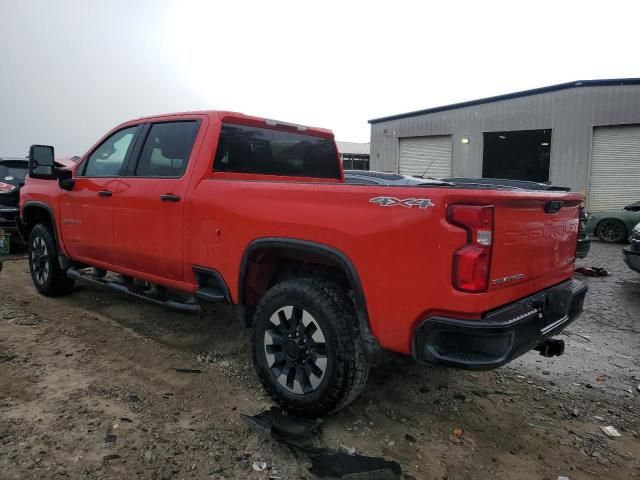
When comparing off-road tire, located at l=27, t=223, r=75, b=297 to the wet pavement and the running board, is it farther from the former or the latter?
the wet pavement

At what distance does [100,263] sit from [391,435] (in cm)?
325

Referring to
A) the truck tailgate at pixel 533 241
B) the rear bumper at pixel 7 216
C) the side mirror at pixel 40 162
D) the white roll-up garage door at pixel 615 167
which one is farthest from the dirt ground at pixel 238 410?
the white roll-up garage door at pixel 615 167

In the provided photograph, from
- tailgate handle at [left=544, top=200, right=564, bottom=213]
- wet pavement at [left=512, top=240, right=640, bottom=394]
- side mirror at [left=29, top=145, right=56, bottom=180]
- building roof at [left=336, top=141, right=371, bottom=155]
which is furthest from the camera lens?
building roof at [left=336, top=141, right=371, bottom=155]

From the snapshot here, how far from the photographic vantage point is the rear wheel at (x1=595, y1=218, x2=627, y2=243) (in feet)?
40.2

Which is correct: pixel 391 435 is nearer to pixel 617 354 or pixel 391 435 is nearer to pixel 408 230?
pixel 408 230

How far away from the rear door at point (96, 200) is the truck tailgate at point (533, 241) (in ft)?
11.0

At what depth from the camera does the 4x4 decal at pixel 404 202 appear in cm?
228

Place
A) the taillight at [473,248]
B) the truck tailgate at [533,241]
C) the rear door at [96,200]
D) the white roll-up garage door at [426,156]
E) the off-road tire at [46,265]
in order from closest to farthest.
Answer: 1. the taillight at [473,248]
2. the truck tailgate at [533,241]
3. the rear door at [96,200]
4. the off-road tire at [46,265]
5. the white roll-up garage door at [426,156]

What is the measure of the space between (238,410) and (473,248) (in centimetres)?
190

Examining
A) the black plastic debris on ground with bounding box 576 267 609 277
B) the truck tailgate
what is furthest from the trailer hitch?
the black plastic debris on ground with bounding box 576 267 609 277

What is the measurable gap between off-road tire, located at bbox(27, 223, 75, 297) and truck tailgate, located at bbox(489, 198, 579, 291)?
190 inches

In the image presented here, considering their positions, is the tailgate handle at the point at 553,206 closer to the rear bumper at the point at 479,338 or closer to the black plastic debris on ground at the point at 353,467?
the rear bumper at the point at 479,338

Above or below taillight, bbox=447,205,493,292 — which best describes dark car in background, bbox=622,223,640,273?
below

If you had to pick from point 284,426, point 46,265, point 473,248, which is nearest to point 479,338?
point 473,248
